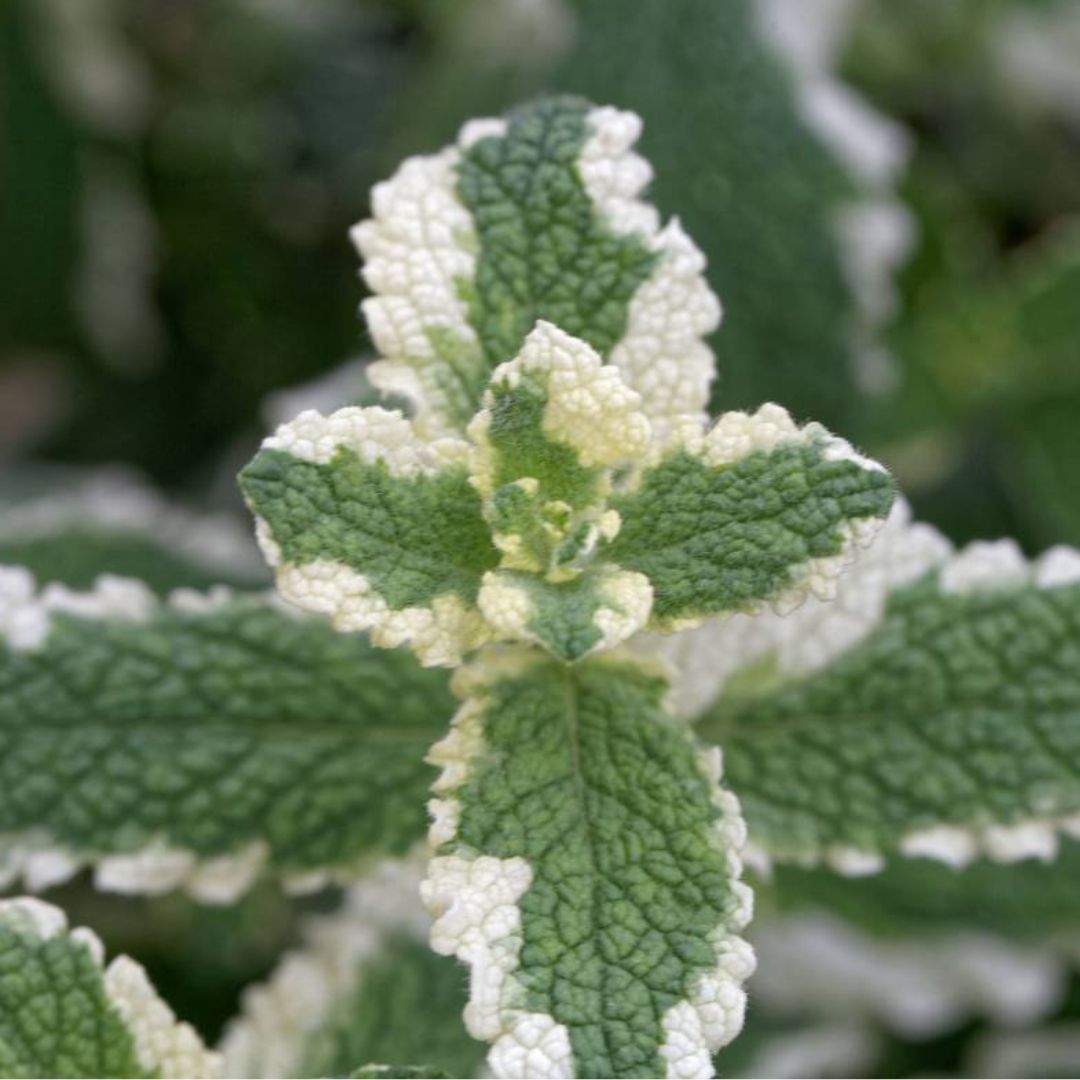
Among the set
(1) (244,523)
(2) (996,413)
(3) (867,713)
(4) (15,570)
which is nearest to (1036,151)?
(2) (996,413)

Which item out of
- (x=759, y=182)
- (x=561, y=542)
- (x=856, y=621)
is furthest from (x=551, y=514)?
(x=759, y=182)

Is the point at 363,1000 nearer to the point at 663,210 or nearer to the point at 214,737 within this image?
the point at 214,737

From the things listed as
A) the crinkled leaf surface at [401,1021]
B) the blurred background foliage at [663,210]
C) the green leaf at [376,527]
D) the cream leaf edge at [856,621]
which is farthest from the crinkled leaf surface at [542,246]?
the crinkled leaf surface at [401,1021]

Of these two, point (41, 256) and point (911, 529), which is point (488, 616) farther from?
point (41, 256)

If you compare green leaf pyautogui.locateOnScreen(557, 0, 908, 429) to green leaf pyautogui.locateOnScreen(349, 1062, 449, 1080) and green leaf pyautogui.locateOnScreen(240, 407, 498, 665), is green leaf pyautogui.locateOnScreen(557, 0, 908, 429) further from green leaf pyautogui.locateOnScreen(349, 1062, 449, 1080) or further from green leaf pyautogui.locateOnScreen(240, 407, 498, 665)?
green leaf pyautogui.locateOnScreen(349, 1062, 449, 1080)

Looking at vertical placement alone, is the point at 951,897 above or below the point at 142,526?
below
